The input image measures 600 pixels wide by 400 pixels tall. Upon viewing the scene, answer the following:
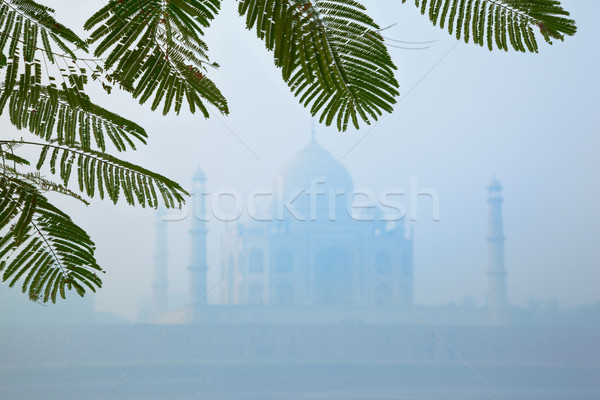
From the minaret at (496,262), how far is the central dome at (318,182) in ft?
16.7

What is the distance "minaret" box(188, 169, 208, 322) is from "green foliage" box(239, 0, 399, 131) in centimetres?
2369

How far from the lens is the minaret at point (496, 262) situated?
24.6 m

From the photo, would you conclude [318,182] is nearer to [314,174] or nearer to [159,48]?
[314,174]

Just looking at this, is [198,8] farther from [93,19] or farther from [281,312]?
[281,312]

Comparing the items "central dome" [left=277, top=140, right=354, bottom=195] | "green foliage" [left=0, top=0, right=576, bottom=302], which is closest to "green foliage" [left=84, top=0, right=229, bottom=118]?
"green foliage" [left=0, top=0, right=576, bottom=302]

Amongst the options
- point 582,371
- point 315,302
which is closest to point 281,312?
point 315,302

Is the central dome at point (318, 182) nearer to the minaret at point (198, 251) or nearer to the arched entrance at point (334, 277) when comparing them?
the arched entrance at point (334, 277)

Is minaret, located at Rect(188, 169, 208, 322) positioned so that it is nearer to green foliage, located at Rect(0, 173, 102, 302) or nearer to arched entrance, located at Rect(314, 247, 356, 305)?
arched entrance, located at Rect(314, 247, 356, 305)

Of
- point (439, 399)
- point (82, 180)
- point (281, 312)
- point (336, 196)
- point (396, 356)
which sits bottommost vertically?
point (439, 399)

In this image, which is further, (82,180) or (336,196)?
(336,196)

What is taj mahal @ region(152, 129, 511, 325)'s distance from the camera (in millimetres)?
23547

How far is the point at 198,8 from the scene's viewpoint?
0.40 metres

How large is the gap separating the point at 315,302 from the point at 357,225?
3295 millimetres

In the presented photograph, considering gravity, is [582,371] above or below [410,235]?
below
